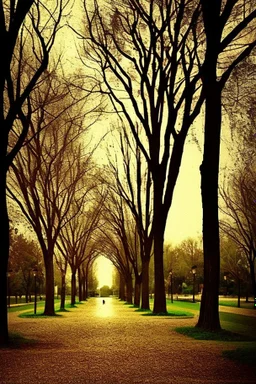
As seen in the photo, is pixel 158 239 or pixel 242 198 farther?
pixel 242 198

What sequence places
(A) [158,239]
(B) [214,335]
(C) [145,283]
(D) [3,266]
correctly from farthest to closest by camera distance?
(C) [145,283] < (A) [158,239] < (B) [214,335] < (D) [3,266]

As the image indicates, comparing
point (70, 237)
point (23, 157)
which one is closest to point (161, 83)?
point (23, 157)

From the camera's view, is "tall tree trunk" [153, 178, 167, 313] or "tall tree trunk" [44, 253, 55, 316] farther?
"tall tree trunk" [44, 253, 55, 316]

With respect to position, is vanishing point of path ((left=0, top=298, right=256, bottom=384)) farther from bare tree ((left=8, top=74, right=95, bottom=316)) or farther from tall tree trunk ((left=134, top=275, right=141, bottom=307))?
tall tree trunk ((left=134, top=275, right=141, bottom=307))

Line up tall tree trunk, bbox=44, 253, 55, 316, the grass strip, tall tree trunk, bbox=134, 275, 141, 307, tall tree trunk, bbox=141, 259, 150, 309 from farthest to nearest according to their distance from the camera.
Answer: tall tree trunk, bbox=134, 275, 141, 307 → tall tree trunk, bbox=141, 259, 150, 309 → tall tree trunk, bbox=44, 253, 55, 316 → the grass strip

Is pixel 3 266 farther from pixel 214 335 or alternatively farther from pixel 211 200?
pixel 211 200

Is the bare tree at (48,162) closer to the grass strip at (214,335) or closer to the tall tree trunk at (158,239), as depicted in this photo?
the tall tree trunk at (158,239)

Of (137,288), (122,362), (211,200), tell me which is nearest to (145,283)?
(137,288)

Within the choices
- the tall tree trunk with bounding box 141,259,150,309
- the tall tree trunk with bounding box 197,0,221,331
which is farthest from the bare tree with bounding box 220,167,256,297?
the tall tree trunk with bounding box 197,0,221,331

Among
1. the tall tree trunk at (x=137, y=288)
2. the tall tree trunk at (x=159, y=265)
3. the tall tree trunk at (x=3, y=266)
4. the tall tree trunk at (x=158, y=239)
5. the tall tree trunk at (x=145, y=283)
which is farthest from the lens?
the tall tree trunk at (x=137, y=288)

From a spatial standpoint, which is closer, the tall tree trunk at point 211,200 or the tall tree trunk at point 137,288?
the tall tree trunk at point 211,200

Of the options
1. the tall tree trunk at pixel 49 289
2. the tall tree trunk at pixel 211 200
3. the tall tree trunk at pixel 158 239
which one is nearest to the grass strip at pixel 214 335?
the tall tree trunk at pixel 211 200

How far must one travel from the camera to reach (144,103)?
85.0ft

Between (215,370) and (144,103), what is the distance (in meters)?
18.1
